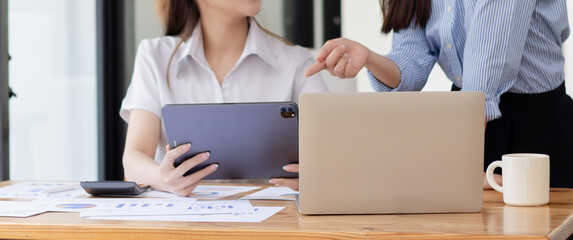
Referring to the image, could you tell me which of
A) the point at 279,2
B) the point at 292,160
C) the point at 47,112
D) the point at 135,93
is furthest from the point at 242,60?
the point at 279,2

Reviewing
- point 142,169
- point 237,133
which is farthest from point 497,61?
point 142,169

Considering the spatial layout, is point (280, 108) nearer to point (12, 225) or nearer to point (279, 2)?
point (12, 225)

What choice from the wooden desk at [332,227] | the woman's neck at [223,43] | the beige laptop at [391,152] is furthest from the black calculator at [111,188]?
the woman's neck at [223,43]

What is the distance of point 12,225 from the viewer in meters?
1.09

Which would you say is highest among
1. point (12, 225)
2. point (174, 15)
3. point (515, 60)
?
point (174, 15)

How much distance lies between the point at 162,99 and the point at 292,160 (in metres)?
0.70

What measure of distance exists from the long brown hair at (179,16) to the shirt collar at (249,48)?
3 centimetres

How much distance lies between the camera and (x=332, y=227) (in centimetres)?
101

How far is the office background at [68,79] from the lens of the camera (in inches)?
110

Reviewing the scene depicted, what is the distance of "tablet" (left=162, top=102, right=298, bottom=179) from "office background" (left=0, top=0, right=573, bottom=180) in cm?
146

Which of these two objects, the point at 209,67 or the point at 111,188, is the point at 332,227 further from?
the point at 209,67

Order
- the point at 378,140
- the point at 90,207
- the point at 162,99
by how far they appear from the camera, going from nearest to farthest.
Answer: the point at 378,140, the point at 90,207, the point at 162,99

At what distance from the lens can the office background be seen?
2.79 metres

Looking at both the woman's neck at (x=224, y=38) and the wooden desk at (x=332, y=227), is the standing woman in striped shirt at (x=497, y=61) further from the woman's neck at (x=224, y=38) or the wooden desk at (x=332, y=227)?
the woman's neck at (x=224, y=38)
